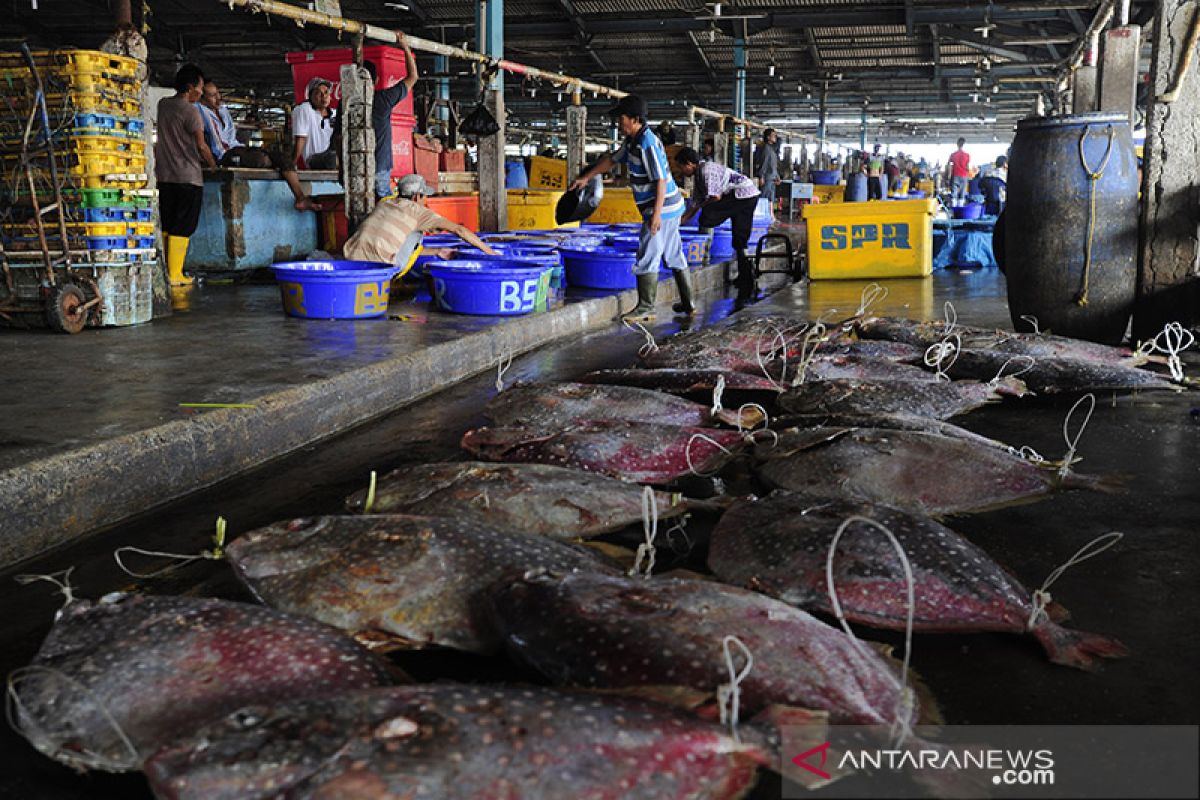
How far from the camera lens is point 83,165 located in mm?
7125

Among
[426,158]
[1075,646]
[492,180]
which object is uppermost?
[426,158]

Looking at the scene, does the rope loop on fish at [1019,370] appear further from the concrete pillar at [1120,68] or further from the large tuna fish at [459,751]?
the large tuna fish at [459,751]

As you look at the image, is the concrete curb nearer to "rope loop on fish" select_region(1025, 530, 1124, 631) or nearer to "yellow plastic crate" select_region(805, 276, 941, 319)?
"rope loop on fish" select_region(1025, 530, 1124, 631)

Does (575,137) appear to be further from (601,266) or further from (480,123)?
(601,266)

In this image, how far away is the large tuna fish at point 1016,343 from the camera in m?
6.29

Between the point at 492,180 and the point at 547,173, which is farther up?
the point at 547,173

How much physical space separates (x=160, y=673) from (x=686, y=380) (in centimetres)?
347

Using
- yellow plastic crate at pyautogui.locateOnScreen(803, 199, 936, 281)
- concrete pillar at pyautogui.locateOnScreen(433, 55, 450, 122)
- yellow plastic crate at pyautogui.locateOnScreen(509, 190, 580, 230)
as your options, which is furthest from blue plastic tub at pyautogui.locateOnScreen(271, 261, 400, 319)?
concrete pillar at pyautogui.locateOnScreen(433, 55, 450, 122)

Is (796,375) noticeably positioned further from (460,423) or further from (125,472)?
(125,472)

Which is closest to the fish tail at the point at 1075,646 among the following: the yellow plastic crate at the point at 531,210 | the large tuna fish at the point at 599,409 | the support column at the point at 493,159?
the large tuna fish at the point at 599,409

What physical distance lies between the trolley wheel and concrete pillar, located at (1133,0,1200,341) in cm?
773

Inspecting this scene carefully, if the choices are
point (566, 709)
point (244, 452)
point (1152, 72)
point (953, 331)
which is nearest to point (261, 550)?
point (566, 709)

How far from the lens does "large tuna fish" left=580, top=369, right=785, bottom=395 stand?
5.38 m

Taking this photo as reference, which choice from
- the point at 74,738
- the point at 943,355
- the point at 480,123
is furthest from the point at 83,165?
the point at 480,123
